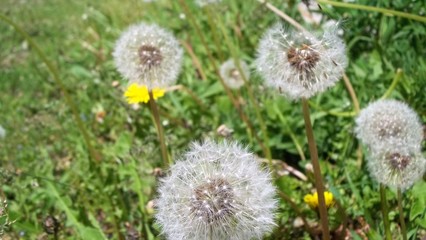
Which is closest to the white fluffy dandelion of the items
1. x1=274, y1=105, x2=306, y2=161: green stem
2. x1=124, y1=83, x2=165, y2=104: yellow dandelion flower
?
x1=124, y1=83, x2=165, y2=104: yellow dandelion flower

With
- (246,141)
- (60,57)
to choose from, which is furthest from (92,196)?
(60,57)

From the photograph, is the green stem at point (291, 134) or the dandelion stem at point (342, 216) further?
the green stem at point (291, 134)

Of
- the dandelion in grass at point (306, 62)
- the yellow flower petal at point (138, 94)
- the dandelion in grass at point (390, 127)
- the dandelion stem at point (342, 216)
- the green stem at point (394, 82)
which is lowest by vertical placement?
the dandelion stem at point (342, 216)

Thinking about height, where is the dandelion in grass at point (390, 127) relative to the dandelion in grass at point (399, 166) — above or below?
above

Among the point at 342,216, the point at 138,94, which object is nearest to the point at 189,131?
the point at 138,94

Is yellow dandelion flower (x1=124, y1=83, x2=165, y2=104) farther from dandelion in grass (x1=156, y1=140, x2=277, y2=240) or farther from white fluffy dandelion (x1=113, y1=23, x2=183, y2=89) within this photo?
dandelion in grass (x1=156, y1=140, x2=277, y2=240)

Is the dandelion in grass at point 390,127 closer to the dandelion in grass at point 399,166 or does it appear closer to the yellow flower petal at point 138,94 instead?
the dandelion in grass at point 399,166

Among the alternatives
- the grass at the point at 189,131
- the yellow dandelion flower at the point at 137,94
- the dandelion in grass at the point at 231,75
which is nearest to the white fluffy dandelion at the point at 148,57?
the grass at the point at 189,131

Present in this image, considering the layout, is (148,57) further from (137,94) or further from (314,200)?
(314,200)

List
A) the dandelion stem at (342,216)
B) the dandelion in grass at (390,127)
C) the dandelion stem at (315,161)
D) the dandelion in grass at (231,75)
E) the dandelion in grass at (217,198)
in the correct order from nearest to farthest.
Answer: the dandelion in grass at (217,198), the dandelion stem at (315,161), the dandelion in grass at (390,127), the dandelion stem at (342,216), the dandelion in grass at (231,75)
